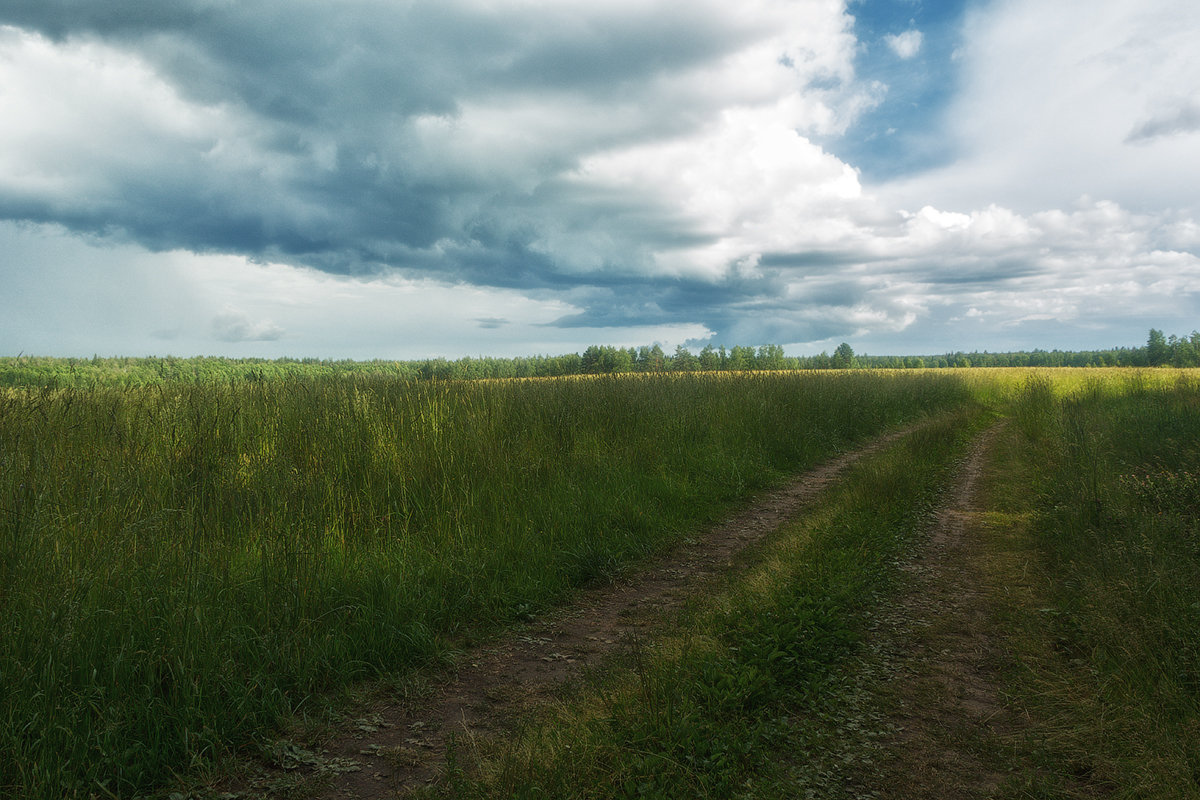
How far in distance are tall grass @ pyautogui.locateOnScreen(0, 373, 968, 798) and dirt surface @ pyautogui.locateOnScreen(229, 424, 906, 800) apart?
311 millimetres

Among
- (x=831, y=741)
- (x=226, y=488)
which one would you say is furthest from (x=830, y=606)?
(x=226, y=488)

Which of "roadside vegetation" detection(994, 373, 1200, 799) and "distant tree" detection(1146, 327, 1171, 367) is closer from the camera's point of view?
"roadside vegetation" detection(994, 373, 1200, 799)

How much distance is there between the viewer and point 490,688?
3.65m

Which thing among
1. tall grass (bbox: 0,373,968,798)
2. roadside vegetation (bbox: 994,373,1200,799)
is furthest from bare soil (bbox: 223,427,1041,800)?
tall grass (bbox: 0,373,968,798)

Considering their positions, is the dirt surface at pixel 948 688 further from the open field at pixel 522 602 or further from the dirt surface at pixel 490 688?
the dirt surface at pixel 490 688

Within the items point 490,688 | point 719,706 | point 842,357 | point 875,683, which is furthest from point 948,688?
point 842,357

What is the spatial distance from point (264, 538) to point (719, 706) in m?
3.42

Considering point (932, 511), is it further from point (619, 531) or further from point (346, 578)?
point (346, 578)

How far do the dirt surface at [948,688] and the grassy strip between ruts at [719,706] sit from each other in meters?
0.29

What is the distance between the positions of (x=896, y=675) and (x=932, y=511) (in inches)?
184

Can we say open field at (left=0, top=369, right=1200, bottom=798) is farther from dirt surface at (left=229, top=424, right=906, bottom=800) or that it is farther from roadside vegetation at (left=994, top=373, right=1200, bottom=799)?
dirt surface at (left=229, top=424, right=906, bottom=800)

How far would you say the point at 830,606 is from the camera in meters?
4.35

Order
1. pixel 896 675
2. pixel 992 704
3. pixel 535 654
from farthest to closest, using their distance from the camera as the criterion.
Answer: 1. pixel 535 654
2. pixel 896 675
3. pixel 992 704

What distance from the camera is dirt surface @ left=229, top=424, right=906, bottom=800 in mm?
2871
